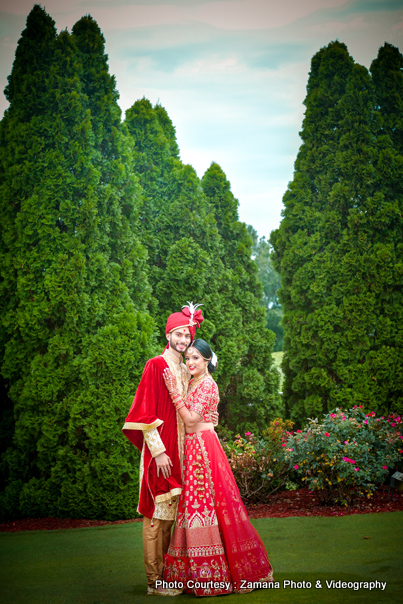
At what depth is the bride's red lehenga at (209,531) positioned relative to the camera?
3.46 m

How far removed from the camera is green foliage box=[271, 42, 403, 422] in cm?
752

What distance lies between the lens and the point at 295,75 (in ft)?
28.7

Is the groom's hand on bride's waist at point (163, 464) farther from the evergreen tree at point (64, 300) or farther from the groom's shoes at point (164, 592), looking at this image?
the evergreen tree at point (64, 300)

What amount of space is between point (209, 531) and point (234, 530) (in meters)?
0.18

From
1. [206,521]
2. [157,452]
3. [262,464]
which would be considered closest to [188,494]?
[206,521]

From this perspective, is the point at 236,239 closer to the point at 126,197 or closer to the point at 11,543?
the point at 126,197

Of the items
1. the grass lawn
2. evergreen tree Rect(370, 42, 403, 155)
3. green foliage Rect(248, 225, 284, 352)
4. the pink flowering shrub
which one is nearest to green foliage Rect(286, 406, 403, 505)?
the pink flowering shrub

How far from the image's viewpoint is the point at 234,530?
353 centimetres

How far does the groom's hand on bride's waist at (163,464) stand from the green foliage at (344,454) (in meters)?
2.73

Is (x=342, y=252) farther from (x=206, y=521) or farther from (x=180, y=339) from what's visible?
(x=206, y=521)

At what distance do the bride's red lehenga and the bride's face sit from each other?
122 millimetres

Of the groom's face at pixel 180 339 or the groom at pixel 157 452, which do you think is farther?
the groom's face at pixel 180 339

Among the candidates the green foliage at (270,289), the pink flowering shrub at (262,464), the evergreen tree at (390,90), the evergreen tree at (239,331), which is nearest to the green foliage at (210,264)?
the evergreen tree at (239,331)

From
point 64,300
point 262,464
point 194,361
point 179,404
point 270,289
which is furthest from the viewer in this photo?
point 270,289
